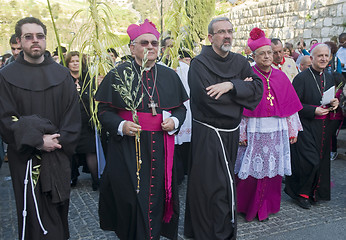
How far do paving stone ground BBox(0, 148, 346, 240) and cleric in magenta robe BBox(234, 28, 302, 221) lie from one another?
0.78ft

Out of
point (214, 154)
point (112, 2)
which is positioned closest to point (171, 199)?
point (214, 154)

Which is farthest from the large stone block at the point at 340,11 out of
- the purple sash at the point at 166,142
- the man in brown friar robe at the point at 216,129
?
the purple sash at the point at 166,142

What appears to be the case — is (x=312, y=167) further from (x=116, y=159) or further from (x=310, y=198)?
(x=116, y=159)

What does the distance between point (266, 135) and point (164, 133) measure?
5.26 feet

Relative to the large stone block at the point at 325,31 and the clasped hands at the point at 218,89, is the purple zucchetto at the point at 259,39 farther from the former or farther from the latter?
the large stone block at the point at 325,31

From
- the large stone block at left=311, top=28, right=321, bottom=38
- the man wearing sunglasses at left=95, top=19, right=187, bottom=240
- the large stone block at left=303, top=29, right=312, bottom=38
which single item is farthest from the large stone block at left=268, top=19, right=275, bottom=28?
the man wearing sunglasses at left=95, top=19, right=187, bottom=240

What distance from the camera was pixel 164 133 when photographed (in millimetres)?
3789

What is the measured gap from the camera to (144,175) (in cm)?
371

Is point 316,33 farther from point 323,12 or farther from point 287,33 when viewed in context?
point 287,33

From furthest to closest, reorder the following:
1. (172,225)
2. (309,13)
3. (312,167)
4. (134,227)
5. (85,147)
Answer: (309,13) → (85,147) → (312,167) → (172,225) → (134,227)

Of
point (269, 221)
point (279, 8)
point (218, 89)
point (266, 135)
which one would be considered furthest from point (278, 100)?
point (279, 8)

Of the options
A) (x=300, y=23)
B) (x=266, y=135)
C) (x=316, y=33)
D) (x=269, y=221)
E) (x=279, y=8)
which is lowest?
(x=269, y=221)

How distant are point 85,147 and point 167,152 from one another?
247cm

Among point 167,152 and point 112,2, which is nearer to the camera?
point 167,152
